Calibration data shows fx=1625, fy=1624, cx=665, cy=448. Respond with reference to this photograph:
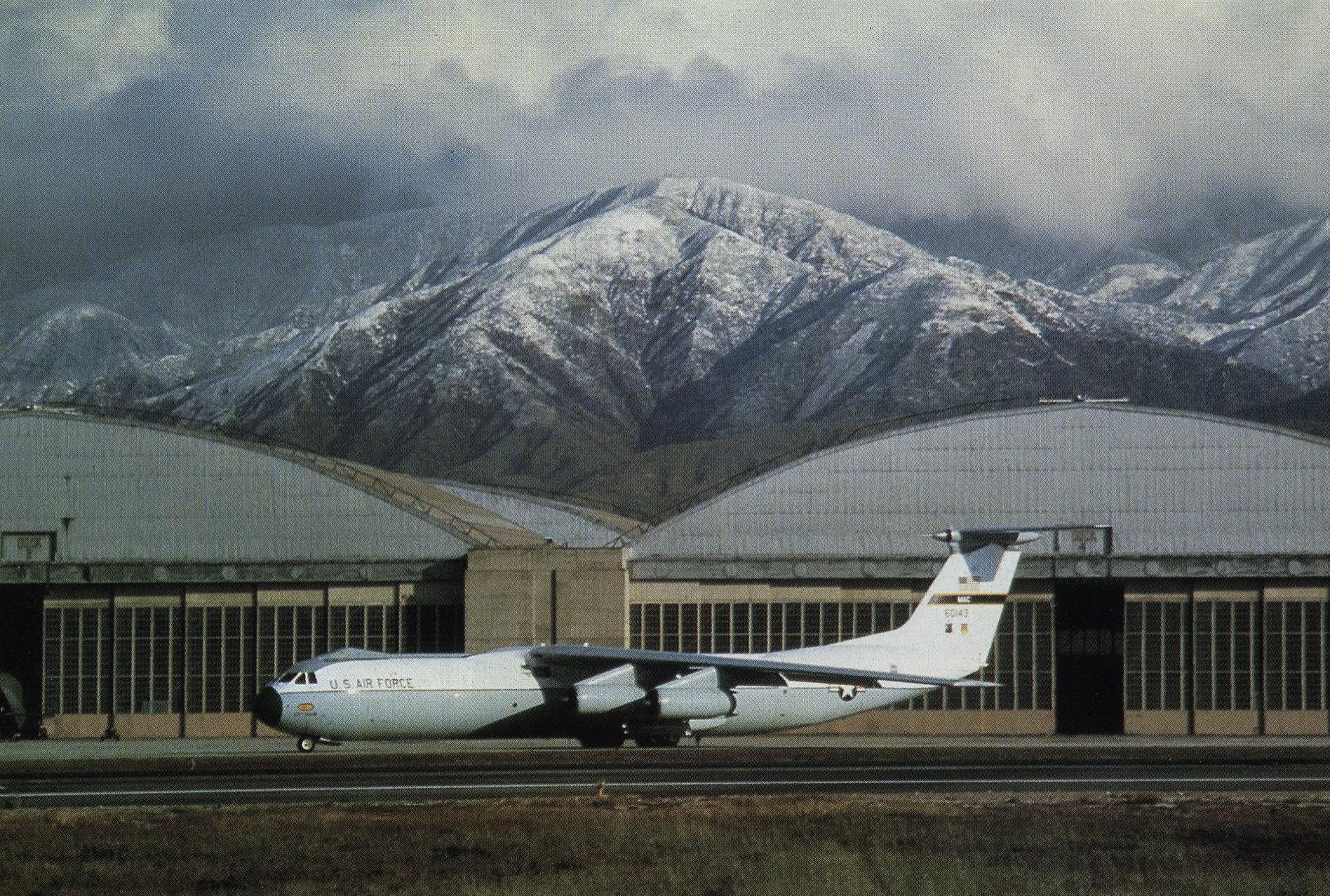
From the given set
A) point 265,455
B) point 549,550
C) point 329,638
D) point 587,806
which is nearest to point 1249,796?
point 587,806

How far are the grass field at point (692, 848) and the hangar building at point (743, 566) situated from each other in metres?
22.1

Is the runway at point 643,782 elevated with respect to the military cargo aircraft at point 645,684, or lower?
lower

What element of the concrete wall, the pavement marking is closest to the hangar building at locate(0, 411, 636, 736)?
the concrete wall

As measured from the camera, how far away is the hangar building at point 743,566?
52.4m

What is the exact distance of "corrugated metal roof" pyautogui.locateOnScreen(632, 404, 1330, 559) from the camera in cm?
5312

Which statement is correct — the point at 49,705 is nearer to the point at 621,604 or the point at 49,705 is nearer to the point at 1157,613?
the point at 621,604

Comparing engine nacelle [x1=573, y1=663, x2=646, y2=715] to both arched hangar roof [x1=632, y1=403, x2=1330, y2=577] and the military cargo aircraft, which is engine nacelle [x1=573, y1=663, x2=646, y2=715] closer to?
the military cargo aircraft

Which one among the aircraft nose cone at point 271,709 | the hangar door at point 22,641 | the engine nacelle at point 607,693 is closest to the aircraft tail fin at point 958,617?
the engine nacelle at point 607,693

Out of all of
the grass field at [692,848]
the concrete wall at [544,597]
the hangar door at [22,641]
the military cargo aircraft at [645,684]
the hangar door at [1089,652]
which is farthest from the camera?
the hangar door at [1089,652]

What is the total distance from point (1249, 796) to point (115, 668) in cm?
3730

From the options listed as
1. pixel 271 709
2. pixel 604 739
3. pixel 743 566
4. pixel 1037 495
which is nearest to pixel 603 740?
pixel 604 739

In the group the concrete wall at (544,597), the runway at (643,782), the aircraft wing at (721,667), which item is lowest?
the runway at (643,782)

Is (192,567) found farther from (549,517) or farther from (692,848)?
(692,848)

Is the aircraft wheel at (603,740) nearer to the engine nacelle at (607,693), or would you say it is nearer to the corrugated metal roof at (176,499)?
the engine nacelle at (607,693)
